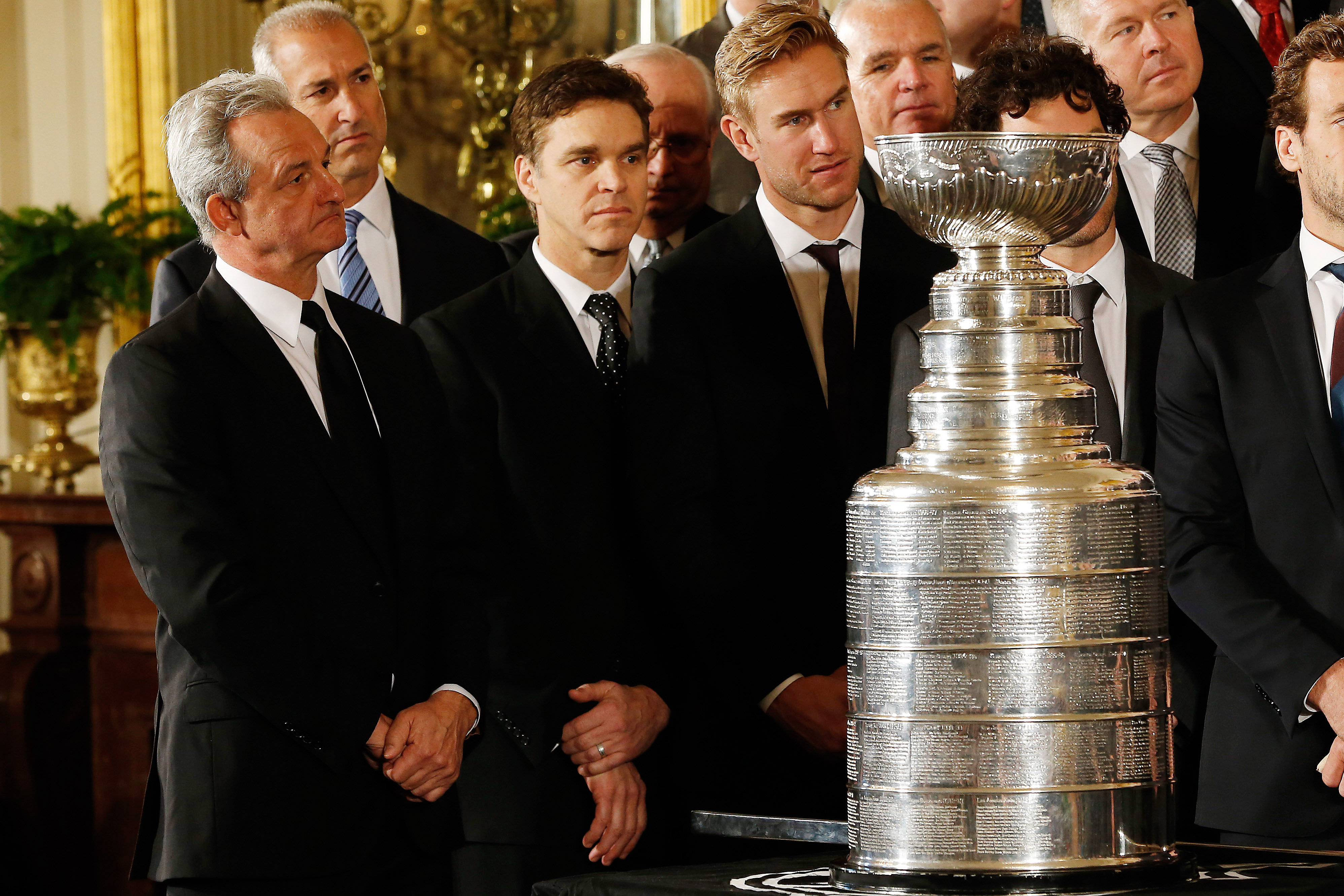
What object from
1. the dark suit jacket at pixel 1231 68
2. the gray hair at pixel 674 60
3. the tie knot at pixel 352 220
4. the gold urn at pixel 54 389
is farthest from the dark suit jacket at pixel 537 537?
the gold urn at pixel 54 389

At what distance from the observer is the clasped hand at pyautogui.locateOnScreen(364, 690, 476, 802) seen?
7.64 feet

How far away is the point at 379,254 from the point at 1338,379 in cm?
179

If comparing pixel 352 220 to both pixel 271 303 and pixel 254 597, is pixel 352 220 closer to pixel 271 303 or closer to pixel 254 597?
pixel 271 303

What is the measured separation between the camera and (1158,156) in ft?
10.00

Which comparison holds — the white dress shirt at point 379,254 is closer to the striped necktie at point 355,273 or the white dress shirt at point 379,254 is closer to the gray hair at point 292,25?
the striped necktie at point 355,273

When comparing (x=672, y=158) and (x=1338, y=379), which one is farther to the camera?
(x=672, y=158)

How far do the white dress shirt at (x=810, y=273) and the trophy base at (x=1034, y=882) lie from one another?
4.31ft

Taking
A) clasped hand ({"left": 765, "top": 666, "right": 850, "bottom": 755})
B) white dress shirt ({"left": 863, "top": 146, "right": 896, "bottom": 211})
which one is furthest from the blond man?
white dress shirt ({"left": 863, "top": 146, "right": 896, "bottom": 211})

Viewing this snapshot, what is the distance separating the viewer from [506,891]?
255cm

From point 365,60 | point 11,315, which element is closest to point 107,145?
point 11,315

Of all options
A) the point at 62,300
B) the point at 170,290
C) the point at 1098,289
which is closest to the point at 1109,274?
the point at 1098,289

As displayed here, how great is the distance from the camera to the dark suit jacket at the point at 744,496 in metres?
2.58

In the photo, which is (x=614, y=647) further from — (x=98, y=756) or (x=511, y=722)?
(x=98, y=756)

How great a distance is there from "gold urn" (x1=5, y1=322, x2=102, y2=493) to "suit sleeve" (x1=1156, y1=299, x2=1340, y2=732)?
4241mm
